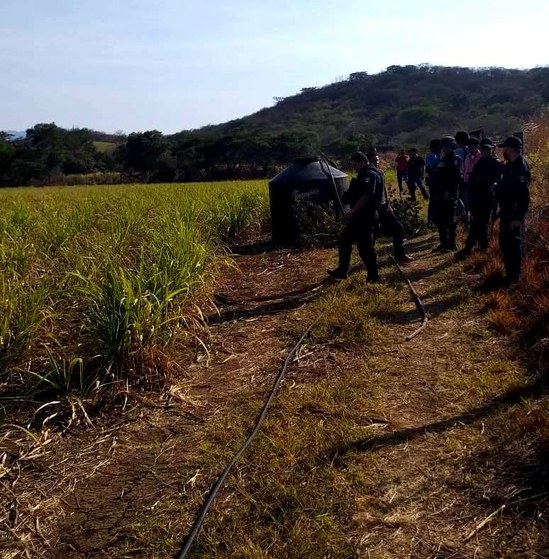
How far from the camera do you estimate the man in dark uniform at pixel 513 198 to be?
564 cm

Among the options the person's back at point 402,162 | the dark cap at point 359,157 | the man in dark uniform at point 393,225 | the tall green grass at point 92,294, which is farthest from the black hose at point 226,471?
the person's back at point 402,162

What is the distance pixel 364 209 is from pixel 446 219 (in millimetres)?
2314

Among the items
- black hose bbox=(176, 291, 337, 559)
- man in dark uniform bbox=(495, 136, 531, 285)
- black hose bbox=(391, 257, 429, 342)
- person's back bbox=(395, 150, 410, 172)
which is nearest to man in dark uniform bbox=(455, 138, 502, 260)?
man in dark uniform bbox=(495, 136, 531, 285)

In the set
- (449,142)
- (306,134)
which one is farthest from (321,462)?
(306,134)

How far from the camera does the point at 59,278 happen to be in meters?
5.12

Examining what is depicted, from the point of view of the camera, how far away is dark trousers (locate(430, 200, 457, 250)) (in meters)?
7.86

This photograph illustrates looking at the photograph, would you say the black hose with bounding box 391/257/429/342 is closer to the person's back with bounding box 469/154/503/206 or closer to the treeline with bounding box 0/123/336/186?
the person's back with bounding box 469/154/503/206

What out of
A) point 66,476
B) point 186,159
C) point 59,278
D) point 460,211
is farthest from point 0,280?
point 186,159

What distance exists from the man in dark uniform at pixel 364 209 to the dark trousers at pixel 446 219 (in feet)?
6.27

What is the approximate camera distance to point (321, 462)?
3.05 metres

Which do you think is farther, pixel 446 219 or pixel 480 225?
pixel 446 219

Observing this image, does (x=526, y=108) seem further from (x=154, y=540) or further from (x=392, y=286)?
(x=154, y=540)

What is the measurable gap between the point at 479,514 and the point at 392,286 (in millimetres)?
3985

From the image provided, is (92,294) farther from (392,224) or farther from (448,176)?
(448,176)
